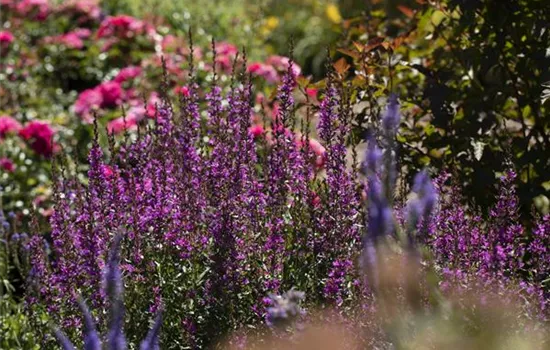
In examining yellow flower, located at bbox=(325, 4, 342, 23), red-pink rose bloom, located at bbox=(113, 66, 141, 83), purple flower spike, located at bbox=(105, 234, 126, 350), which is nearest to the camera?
purple flower spike, located at bbox=(105, 234, 126, 350)

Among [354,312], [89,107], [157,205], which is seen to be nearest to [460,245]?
[354,312]

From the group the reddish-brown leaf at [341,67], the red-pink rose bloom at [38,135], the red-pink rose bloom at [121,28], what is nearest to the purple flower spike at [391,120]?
the reddish-brown leaf at [341,67]

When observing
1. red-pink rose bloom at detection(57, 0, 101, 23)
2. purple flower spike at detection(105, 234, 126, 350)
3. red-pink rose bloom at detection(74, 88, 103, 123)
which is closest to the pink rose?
red-pink rose bloom at detection(57, 0, 101, 23)

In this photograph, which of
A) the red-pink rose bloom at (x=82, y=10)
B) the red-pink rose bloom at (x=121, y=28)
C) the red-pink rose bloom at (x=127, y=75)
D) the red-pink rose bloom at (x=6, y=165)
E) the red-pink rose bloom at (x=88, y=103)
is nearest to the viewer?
the red-pink rose bloom at (x=6, y=165)

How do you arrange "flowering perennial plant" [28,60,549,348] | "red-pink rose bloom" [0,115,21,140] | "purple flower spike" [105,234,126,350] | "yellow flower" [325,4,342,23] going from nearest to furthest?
"purple flower spike" [105,234,126,350], "flowering perennial plant" [28,60,549,348], "red-pink rose bloom" [0,115,21,140], "yellow flower" [325,4,342,23]

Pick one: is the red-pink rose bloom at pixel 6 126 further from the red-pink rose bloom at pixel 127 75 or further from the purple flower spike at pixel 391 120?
the purple flower spike at pixel 391 120

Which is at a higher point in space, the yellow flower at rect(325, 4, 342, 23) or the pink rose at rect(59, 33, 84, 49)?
A: the yellow flower at rect(325, 4, 342, 23)

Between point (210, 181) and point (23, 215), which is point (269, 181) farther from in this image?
point (23, 215)

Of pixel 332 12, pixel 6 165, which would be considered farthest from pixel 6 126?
pixel 332 12

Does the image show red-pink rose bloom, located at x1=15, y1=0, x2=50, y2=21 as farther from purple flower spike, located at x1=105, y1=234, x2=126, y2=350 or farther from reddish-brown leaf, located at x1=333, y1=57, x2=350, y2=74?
purple flower spike, located at x1=105, y1=234, x2=126, y2=350

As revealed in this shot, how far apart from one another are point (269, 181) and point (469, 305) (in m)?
0.96

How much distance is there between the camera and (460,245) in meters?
2.93

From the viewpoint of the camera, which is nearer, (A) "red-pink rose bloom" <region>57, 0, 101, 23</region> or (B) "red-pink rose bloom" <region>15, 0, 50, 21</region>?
(B) "red-pink rose bloom" <region>15, 0, 50, 21</region>

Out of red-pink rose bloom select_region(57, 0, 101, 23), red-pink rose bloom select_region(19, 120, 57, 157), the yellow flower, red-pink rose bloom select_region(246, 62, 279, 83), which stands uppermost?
the yellow flower
